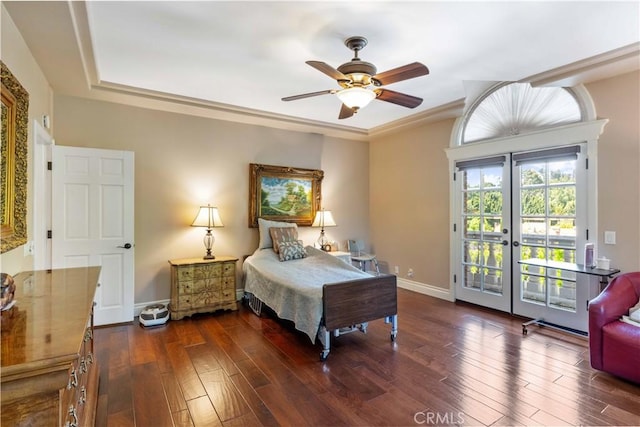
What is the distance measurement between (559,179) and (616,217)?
0.64 meters

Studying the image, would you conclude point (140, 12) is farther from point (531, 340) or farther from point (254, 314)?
point (531, 340)

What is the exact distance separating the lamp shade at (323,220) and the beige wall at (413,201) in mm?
1137

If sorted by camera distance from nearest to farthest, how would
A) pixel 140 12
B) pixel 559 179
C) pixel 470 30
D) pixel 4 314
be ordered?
pixel 4 314
pixel 140 12
pixel 470 30
pixel 559 179

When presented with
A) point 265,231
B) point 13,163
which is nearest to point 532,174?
point 265,231

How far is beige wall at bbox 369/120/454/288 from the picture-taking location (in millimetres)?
4781

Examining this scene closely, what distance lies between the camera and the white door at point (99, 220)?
3.45m

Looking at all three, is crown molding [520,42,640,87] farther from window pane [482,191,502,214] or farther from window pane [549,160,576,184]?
window pane [482,191,502,214]

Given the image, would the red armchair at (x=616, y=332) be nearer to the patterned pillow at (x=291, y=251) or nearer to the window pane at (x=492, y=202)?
the window pane at (x=492, y=202)

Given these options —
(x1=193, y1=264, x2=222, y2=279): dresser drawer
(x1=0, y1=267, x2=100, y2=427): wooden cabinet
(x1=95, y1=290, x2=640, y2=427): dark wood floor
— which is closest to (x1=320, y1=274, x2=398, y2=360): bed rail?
(x1=95, y1=290, x2=640, y2=427): dark wood floor

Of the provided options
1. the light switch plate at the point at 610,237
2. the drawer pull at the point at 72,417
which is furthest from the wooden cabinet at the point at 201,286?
the light switch plate at the point at 610,237

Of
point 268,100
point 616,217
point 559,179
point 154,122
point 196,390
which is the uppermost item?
point 268,100

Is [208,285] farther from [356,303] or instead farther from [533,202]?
[533,202]

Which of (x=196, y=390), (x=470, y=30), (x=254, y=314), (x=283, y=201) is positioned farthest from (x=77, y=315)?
(x=283, y=201)

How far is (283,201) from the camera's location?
506cm
